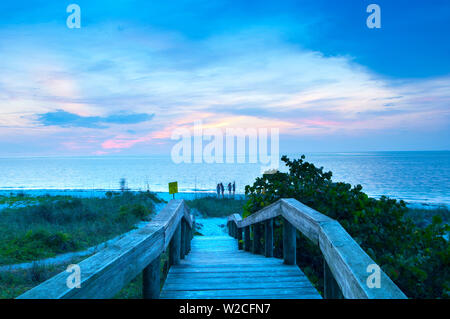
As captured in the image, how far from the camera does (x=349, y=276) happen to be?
169 centimetres

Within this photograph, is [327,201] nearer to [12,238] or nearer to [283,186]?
[283,186]

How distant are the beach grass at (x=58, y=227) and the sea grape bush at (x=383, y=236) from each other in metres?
5.70

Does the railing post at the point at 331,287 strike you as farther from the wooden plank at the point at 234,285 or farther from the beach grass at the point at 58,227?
the beach grass at the point at 58,227

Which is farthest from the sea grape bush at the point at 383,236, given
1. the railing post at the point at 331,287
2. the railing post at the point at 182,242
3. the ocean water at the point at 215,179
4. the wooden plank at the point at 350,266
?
the ocean water at the point at 215,179

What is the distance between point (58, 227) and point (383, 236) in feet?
34.8

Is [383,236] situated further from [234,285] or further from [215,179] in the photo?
[215,179]

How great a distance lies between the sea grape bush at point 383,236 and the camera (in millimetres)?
3338

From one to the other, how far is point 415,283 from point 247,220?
128 inches

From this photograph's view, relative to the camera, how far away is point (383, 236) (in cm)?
445
